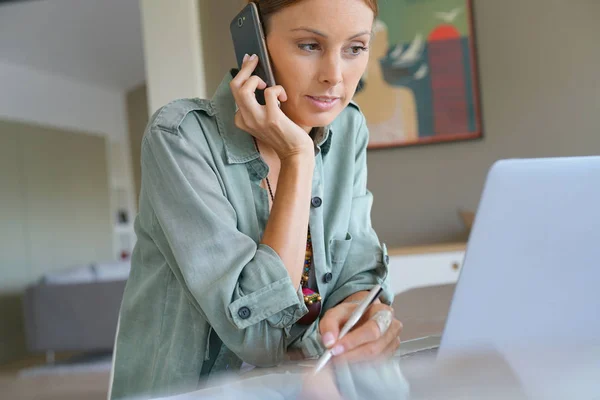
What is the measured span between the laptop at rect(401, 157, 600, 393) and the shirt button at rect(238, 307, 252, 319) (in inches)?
13.9

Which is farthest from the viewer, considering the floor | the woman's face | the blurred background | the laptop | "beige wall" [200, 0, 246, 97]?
the floor

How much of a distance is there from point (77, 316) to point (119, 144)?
4444mm

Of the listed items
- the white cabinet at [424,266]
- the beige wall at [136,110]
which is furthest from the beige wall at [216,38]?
the beige wall at [136,110]

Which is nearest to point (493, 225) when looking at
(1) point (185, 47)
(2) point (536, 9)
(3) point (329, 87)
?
(3) point (329, 87)

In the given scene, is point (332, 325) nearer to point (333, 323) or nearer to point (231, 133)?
point (333, 323)

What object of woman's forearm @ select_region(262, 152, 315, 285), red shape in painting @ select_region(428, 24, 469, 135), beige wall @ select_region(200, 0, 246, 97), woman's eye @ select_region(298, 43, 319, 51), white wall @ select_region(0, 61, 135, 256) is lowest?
woman's forearm @ select_region(262, 152, 315, 285)

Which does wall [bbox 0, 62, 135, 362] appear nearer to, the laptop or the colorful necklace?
the colorful necklace

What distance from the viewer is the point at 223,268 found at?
0.90m

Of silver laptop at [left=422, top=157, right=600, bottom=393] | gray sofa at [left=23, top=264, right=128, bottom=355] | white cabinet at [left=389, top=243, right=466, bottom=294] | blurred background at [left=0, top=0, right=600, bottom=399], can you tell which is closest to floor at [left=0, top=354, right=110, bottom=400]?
blurred background at [left=0, top=0, right=600, bottom=399]

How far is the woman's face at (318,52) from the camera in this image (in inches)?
40.3

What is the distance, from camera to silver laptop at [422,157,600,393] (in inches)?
22.5

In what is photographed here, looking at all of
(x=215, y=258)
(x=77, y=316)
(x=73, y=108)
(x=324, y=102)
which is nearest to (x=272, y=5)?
(x=324, y=102)

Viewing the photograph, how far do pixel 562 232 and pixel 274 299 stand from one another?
1.38ft

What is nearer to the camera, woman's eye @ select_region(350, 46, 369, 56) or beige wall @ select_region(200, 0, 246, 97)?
woman's eye @ select_region(350, 46, 369, 56)
